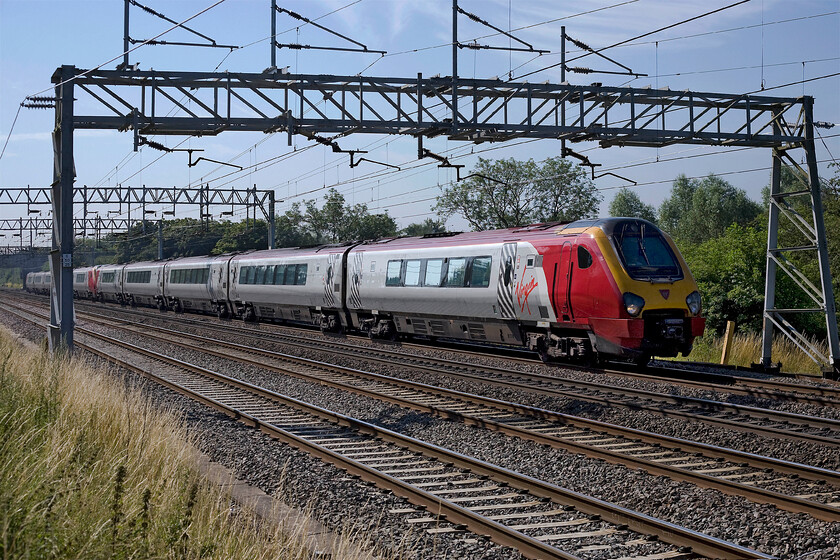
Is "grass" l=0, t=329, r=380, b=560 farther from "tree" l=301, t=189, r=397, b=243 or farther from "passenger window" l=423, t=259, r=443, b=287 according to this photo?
"tree" l=301, t=189, r=397, b=243

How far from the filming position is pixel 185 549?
4711 mm

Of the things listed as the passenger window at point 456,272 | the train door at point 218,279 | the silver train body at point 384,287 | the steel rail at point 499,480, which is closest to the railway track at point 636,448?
the steel rail at point 499,480

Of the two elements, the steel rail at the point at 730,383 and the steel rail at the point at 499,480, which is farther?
the steel rail at the point at 730,383

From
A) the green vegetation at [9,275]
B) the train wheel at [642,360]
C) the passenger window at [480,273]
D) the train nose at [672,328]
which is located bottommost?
the train wheel at [642,360]

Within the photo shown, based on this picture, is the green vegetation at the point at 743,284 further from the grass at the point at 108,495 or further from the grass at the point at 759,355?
the grass at the point at 108,495

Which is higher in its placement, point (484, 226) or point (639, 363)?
point (484, 226)

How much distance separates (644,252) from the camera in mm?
16000

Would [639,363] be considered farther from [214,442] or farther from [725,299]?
[725,299]

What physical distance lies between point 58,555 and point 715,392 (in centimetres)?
1127

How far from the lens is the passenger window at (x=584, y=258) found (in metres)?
15.7

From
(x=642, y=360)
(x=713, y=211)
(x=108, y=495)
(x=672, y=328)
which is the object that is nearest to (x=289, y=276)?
(x=642, y=360)

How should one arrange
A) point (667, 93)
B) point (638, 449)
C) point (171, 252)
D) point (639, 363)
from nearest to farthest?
point (638, 449)
point (639, 363)
point (667, 93)
point (171, 252)

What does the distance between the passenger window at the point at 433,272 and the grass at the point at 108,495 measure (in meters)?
11.1

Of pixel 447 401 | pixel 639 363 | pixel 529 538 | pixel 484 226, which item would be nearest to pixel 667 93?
pixel 639 363
